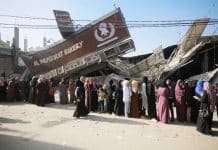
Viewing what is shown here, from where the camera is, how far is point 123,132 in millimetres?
9781

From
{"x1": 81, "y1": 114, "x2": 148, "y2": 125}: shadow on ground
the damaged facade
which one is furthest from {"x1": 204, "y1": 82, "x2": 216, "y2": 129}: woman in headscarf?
the damaged facade

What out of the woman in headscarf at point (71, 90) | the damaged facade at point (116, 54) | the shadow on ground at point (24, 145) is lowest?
the shadow on ground at point (24, 145)

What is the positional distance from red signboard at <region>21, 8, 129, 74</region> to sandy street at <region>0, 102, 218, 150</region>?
9245mm

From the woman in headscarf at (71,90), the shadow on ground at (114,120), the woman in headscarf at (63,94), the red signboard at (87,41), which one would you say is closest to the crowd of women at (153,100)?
the shadow on ground at (114,120)

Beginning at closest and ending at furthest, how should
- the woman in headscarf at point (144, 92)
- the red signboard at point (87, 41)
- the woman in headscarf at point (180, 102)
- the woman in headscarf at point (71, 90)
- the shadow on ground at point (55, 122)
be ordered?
1. the shadow on ground at point (55, 122)
2. the woman in headscarf at point (180, 102)
3. the woman in headscarf at point (144, 92)
4. the woman in headscarf at point (71, 90)
5. the red signboard at point (87, 41)

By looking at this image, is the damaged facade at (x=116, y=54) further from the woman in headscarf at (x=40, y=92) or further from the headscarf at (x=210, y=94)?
the headscarf at (x=210, y=94)

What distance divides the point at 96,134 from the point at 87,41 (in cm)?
1275

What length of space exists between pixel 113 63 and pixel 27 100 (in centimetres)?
640

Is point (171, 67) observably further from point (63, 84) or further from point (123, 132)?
point (123, 132)

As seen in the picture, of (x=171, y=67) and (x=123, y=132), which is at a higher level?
(x=171, y=67)

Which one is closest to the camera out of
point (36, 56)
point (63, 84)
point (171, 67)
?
point (63, 84)

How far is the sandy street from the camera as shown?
809cm

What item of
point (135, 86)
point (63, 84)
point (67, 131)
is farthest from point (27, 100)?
point (67, 131)

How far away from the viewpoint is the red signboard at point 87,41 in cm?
2080
